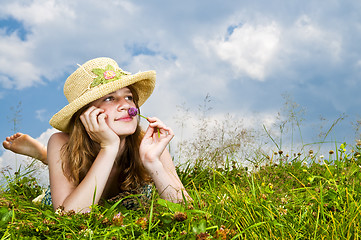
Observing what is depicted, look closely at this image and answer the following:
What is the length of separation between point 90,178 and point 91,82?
3.19 feet

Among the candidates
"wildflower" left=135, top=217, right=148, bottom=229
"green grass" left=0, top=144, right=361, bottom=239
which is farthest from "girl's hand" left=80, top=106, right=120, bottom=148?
"wildflower" left=135, top=217, right=148, bottom=229

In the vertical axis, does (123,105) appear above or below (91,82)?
below

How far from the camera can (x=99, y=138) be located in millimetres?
3605

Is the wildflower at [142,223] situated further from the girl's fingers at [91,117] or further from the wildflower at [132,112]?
the wildflower at [132,112]

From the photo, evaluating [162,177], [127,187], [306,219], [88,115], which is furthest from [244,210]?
[127,187]

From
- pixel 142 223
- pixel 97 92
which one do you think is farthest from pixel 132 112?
pixel 142 223

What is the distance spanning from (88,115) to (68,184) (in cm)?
73

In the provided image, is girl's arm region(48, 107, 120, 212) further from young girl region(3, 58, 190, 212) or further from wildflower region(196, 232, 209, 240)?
wildflower region(196, 232, 209, 240)

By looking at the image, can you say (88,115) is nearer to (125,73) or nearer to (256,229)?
(125,73)

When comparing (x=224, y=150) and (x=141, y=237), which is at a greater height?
(x=224, y=150)

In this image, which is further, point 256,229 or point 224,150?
point 224,150

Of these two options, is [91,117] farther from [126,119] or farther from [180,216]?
[180,216]

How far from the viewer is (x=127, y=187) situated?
4371 mm

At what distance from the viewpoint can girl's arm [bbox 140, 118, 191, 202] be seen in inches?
146
